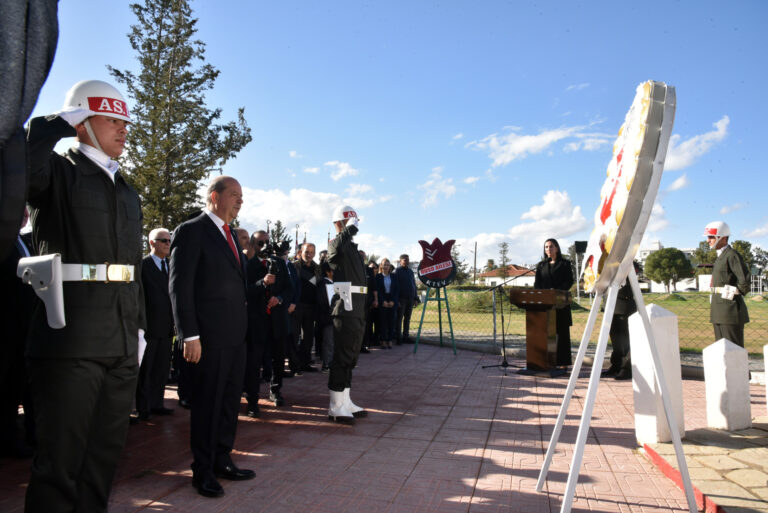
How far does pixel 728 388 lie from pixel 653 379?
0.94 meters

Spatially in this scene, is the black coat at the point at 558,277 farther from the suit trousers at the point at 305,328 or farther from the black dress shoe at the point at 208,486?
the black dress shoe at the point at 208,486

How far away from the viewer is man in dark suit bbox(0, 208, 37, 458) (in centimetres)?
375

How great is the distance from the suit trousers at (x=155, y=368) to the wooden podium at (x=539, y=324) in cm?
494

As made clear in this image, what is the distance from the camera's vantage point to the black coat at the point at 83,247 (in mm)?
2195

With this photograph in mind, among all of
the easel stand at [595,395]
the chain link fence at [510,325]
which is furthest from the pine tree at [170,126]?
the easel stand at [595,395]

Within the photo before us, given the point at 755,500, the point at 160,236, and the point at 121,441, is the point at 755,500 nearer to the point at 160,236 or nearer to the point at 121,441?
the point at 121,441

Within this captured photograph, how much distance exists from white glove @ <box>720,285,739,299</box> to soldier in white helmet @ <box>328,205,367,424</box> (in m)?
4.74

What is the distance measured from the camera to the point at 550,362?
313 inches

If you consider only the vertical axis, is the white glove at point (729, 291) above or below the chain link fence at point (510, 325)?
above

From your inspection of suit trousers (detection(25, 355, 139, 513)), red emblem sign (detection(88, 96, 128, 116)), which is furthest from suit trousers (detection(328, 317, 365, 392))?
red emblem sign (detection(88, 96, 128, 116))

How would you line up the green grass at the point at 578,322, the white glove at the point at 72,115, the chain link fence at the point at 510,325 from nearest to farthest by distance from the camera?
1. the white glove at the point at 72,115
2. the chain link fence at the point at 510,325
3. the green grass at the point at 578,322

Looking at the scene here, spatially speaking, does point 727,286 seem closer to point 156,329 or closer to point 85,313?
point 156,329

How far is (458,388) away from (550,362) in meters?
2.08

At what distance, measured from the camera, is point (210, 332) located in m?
3.25
